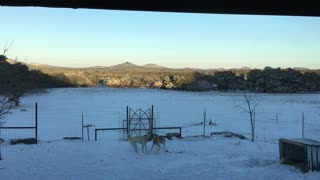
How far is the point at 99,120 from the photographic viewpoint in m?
33.0

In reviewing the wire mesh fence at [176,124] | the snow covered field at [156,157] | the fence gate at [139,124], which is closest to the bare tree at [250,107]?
the wire mesh fence at [176,124]

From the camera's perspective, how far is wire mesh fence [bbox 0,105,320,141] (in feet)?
80.8

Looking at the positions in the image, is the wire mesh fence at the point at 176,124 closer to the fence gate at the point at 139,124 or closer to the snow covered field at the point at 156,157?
the snow covered field at the point at 156,157

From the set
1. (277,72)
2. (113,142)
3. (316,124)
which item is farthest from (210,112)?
(277,72)

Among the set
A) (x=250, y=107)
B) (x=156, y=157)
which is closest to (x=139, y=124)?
(x=156, y=157)

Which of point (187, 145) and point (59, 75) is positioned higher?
point (59, 75)

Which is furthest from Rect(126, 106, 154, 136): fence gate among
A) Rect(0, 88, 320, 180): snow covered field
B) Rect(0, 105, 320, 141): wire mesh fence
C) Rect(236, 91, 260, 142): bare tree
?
Rect(236, 91, 260, 142): bare tree

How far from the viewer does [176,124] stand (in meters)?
30.3

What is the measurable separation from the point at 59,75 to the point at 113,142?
192ft

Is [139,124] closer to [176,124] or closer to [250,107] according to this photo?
[176,124]

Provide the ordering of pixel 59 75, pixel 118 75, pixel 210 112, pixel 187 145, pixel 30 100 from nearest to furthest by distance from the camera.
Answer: pixel 187 145 < pixel 210 112 < pixel 30 100 < pixel 59 75 < pixel 118 75

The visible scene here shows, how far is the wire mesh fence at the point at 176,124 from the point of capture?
24625mm

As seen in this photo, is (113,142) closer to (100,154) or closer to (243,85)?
(100,154)

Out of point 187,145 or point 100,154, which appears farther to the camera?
point 187,145
